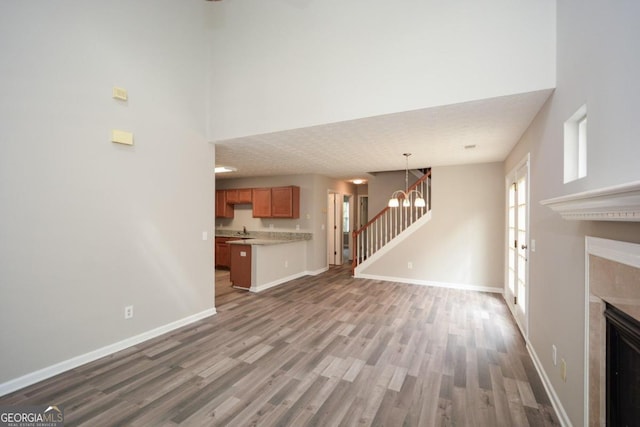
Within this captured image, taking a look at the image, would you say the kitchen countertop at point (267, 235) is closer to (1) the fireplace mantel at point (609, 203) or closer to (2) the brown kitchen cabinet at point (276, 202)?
(2) the brown kitchen cabinet at point (276, 202)

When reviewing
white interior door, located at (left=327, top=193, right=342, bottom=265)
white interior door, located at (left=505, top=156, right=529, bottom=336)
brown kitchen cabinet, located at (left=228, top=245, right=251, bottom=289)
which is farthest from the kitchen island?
white interior door, located at (left=505, top=156, right=529, bottom=336)

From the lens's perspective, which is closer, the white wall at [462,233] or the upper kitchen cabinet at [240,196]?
the white wall at [462,233]

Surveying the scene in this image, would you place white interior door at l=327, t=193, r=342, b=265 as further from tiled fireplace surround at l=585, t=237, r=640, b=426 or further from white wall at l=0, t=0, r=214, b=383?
tiled fireplace surround at l=585, t=237, r=640, b=426

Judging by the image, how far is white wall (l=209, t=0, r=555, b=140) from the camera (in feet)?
7.64

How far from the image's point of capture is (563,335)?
1.99 metres

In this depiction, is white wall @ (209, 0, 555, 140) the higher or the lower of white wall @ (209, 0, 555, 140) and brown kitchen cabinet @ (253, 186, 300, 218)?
the higher

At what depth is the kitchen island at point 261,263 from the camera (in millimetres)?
5289

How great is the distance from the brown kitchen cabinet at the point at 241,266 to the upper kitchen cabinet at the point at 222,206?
97.2 inches

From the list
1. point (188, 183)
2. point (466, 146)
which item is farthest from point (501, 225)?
point (188, 183)

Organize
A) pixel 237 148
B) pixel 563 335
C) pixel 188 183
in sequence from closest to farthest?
pixel 563 335
pixel 188 183
pixel 237 148

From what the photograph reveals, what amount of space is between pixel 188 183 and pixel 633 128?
4.04 meters

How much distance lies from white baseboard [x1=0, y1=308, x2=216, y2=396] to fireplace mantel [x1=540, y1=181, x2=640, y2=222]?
13.3ft

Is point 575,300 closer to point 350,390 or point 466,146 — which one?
point 350,390

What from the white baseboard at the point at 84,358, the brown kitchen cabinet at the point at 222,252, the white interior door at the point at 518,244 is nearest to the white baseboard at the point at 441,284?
the white interior door at the point at 518,244
